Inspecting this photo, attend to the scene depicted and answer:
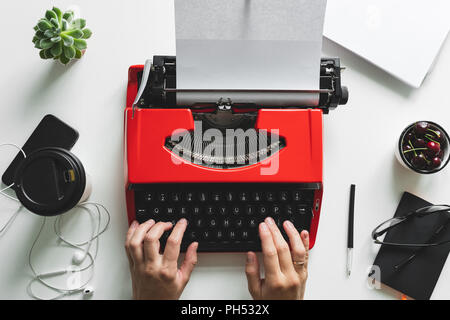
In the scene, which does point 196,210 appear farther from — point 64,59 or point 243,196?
point 64,59

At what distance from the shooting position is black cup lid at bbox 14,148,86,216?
2.47 ft

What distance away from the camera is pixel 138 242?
2.60ft

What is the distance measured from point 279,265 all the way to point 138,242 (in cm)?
33

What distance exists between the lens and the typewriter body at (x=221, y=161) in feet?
2.53

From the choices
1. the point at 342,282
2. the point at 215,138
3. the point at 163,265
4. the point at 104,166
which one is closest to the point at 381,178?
the point at 342,282

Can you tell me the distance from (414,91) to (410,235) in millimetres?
385

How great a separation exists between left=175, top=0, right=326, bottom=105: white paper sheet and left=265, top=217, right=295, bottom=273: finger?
319 millimetres

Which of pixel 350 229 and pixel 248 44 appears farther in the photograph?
pixel 350 229

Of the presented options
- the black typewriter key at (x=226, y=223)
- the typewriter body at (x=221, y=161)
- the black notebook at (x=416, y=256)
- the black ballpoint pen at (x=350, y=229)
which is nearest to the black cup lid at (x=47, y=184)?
the typewriter body at (x=221, y=161)

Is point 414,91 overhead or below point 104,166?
overhead

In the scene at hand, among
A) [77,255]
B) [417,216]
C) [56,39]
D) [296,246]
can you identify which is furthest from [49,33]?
[417,216]

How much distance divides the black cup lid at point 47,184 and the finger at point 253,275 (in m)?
0.42

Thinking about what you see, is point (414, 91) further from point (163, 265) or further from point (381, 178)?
point (163, 265)
